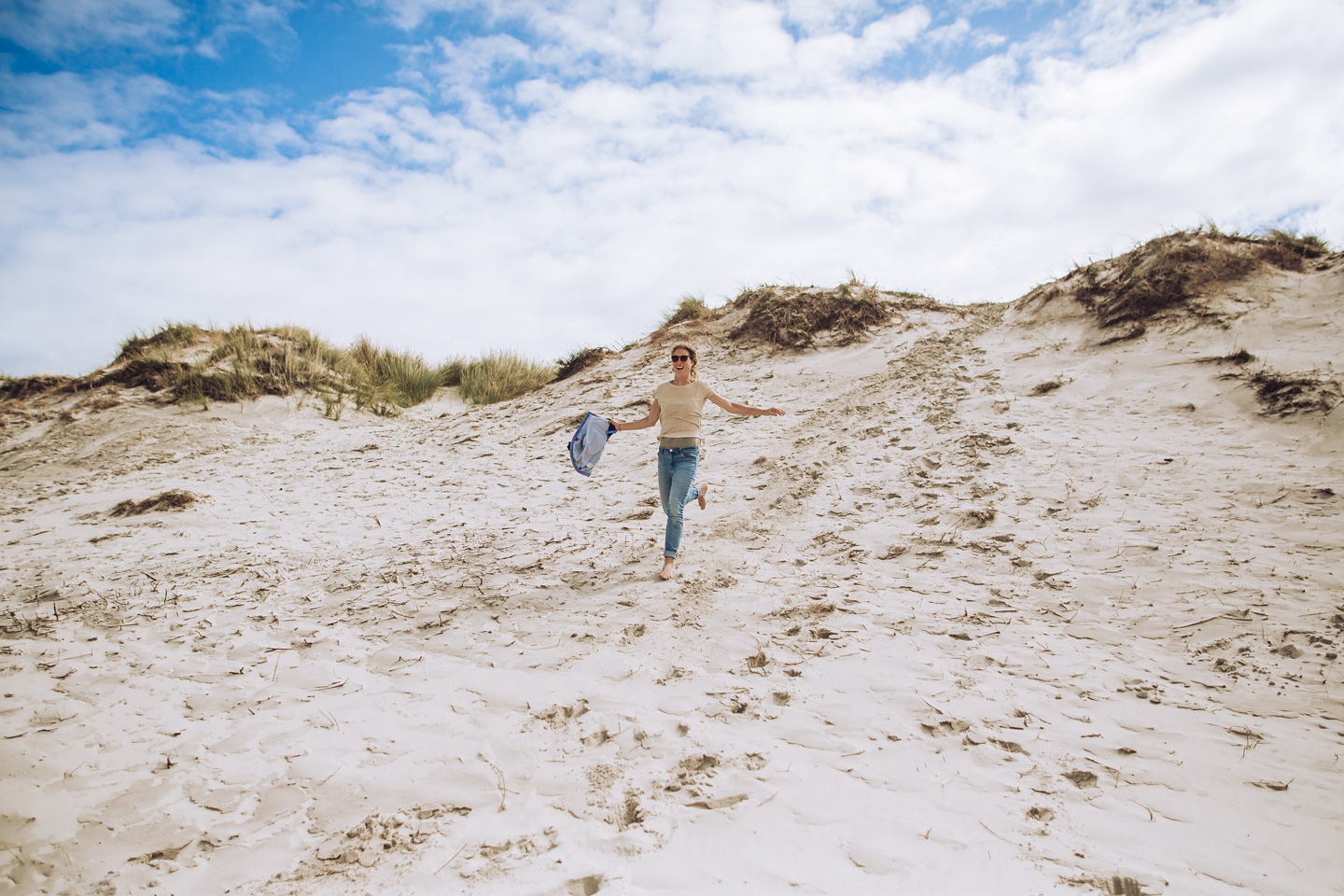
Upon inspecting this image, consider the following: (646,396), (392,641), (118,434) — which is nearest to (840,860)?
(392,641)

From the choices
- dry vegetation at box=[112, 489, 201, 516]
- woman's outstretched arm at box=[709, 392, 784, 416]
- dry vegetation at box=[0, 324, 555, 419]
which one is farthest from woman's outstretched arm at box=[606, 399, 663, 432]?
dry vegetation at box=[0, 324, 555, 419]

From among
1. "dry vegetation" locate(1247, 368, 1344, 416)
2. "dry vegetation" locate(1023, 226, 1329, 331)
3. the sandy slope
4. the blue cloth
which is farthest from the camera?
"dry vegetation" locate(1023, 226, 1329, 331)

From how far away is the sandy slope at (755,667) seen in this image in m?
2.28

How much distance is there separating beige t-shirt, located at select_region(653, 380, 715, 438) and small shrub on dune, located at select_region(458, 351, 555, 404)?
8.05 meters

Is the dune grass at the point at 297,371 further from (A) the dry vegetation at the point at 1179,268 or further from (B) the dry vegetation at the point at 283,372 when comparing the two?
(A) the dry vegetation at the point at 1179,268

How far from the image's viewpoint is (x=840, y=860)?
85.7 inches

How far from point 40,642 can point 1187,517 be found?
8.09 m

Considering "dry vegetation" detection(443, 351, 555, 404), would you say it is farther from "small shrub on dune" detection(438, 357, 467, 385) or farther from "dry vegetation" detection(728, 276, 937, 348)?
"dry vegetation" detection(728, 276, 937, 348)

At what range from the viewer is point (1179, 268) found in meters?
8.37

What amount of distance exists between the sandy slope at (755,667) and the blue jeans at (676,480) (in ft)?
1.63

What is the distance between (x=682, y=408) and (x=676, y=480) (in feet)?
1.79

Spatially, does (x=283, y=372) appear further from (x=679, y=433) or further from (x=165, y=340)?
(x=679, y=433)

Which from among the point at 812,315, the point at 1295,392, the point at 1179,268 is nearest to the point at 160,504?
the point at 812,315

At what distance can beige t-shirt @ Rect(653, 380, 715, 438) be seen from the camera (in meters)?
4.72
